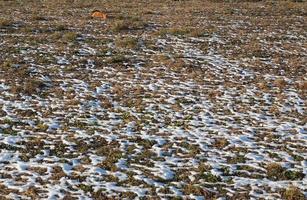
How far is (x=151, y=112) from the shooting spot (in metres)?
Result: 16.0

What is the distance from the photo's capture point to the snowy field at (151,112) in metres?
10.9

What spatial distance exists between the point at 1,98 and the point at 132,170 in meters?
7.86

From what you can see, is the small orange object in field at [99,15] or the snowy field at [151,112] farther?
the small orange object in field at [99,15]

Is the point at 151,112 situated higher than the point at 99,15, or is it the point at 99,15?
the point at 99,15

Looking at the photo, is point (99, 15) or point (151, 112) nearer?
point (151, 112)

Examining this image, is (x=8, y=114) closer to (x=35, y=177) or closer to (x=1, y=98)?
(x=1, y=98)

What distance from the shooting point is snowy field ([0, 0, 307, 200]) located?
1085 centimetres

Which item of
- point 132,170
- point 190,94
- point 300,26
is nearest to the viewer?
point 132,170

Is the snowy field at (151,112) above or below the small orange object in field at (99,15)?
below

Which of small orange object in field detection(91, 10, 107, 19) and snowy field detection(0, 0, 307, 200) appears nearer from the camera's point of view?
snowy field detection(0, 0, 307, 200)

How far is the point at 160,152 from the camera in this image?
1266 centimetres

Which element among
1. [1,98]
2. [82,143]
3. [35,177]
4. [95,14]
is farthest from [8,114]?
[95,14]

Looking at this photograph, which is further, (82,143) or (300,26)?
(300,26)

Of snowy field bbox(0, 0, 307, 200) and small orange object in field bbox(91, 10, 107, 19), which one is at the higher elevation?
small orange object in field bbox(91, 10, 107, 19)
